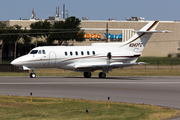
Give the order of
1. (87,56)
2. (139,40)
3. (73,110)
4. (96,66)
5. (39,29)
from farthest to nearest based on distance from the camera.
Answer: (39,29) < (139,40) < (87,56) < (96,66) < (73,110)

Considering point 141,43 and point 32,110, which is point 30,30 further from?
point 32,110

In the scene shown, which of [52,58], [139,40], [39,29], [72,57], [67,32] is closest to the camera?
[52,58]

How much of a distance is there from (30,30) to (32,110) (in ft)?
258

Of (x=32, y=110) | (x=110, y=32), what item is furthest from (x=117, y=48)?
(x=110, y=32)

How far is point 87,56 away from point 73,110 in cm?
2437

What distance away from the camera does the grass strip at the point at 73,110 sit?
47.5 feet

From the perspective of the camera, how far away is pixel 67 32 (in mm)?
96125

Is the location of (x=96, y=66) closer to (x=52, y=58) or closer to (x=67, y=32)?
(x=52, y=58)

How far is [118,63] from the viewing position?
40.3m

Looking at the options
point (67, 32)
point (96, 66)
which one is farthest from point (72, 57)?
point (67, 32)

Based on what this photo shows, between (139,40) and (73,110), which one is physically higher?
(139,40)

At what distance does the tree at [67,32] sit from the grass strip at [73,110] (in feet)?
250

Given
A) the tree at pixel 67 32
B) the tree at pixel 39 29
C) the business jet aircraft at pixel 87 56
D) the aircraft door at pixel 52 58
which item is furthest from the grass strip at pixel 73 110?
the tree at pixel 67 32

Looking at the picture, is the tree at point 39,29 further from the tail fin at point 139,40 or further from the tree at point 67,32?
the tail fin at point 139,40
